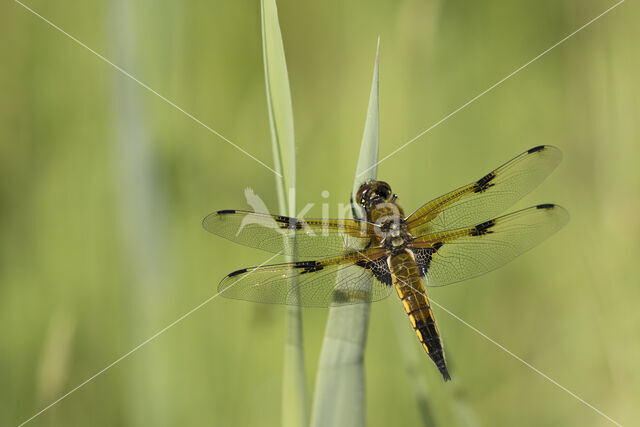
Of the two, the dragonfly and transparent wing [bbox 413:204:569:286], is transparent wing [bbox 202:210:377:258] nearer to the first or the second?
the dragonfly

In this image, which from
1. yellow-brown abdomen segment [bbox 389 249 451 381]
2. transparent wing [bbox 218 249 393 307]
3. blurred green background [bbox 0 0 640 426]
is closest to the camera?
transparent wing [bbox 218 249 393 307]

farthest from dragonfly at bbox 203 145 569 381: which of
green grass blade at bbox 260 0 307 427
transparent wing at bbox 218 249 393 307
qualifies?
green grass blade at bbox 260 0 307 427

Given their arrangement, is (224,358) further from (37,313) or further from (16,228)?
(16,228)

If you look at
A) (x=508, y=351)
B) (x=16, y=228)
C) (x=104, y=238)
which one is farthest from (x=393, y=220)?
(x=16, y=228)

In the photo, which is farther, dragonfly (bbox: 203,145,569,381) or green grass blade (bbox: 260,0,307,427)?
dragonfly (bbox: 203,145,569,381)

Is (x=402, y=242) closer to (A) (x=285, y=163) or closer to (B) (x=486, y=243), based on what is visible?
(B) (x=486, y=243)

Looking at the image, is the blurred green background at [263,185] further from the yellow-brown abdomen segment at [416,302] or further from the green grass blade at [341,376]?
the green grass blade at [341,376]
